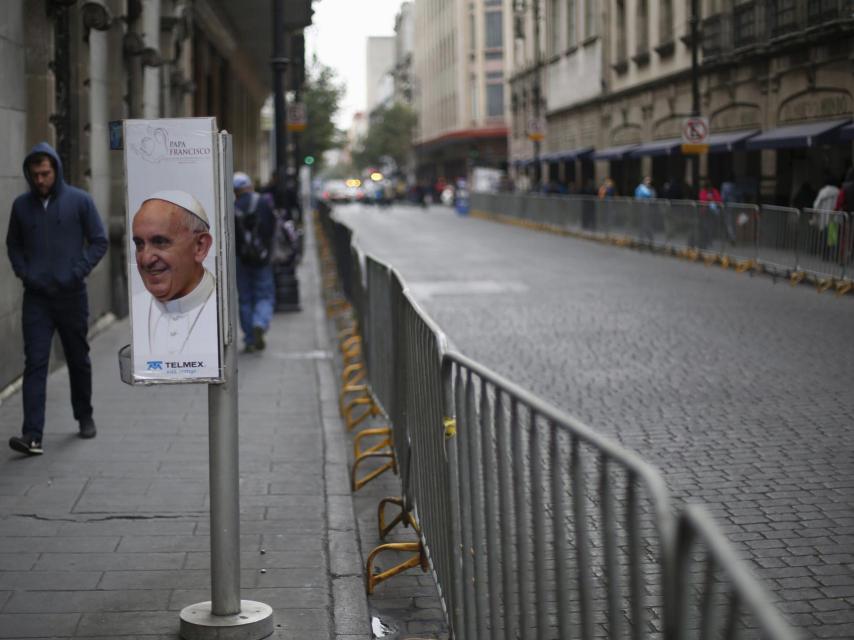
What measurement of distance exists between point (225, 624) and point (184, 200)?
1495 mm

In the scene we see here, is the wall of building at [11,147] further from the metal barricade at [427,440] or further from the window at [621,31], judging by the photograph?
the window at [621,31]

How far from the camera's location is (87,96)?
1386cm

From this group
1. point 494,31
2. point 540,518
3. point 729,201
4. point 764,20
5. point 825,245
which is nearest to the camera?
point 540,518

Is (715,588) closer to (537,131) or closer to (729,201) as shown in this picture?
(729,201)

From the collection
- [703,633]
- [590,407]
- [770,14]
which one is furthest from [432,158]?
[703,633]

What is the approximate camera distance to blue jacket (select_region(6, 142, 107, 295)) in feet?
26.0

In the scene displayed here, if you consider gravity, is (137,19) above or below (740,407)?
above

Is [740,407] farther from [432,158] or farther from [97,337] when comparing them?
[432,158]

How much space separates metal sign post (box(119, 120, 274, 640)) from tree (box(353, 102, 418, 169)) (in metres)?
109

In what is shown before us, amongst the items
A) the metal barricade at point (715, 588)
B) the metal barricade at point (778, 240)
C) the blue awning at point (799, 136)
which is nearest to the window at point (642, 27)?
the blue awning at point (799, 136)

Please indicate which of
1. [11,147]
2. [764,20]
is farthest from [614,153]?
[11,147]

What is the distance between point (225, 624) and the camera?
476 centimetres

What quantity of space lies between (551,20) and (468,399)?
54.4 metres

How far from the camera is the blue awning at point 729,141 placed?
3069cm
